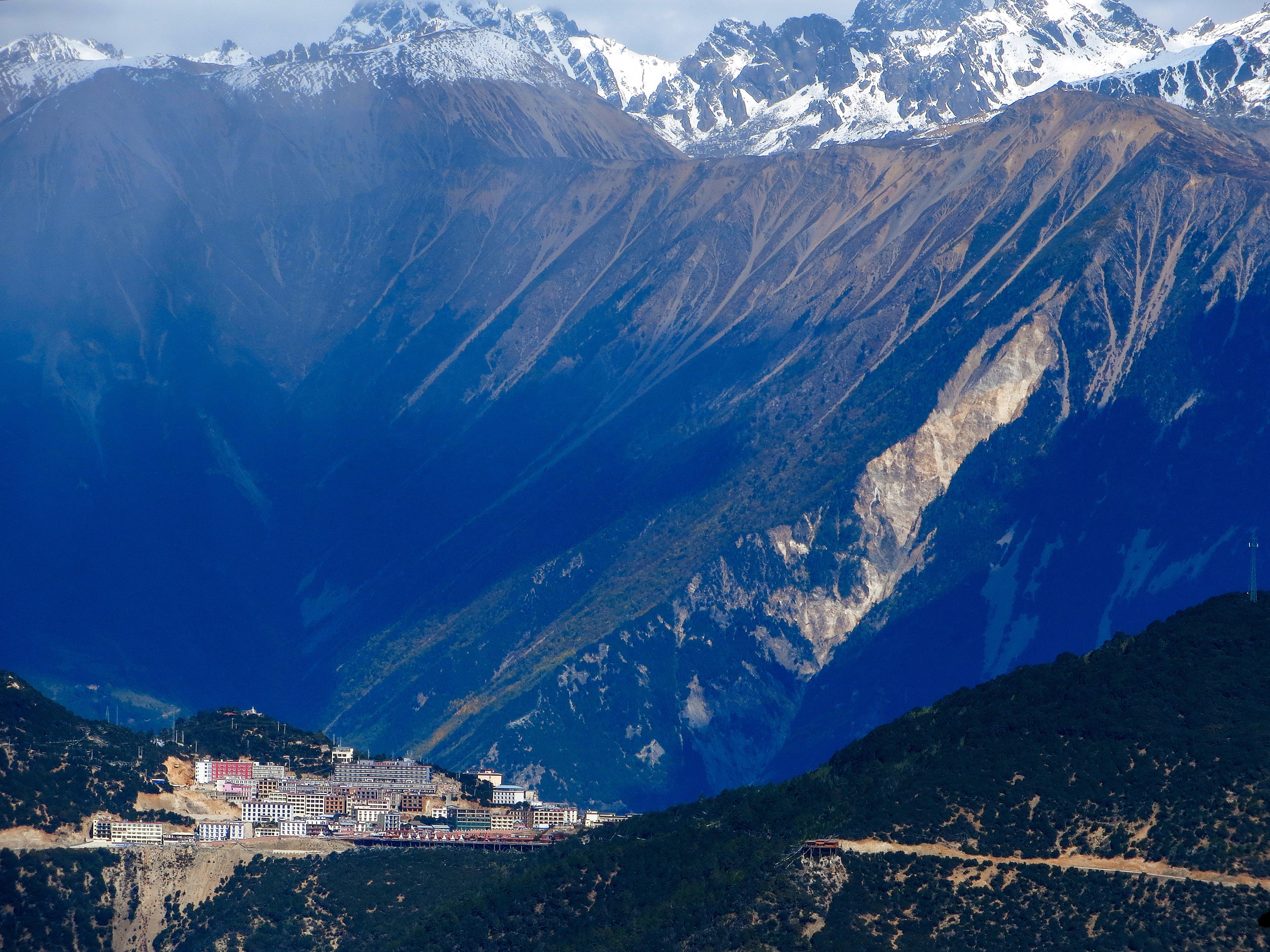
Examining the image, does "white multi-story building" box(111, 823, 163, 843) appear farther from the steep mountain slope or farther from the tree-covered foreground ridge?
the steep mountain slope

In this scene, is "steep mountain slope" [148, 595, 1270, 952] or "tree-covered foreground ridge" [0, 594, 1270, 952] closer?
"steep mountain slope" [148, 595, 1270, 952]

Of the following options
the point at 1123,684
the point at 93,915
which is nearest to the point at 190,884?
the point at 93,915

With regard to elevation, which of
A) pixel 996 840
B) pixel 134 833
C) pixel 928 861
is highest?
pixel 134 833

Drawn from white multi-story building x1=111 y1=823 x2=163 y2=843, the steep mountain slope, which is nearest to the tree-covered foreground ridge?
the steep mountain slope

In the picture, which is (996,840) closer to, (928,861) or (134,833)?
(928,861)

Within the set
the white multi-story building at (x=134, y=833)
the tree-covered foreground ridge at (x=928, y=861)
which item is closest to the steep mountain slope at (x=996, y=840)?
the tree-covered foreground ridge at (x=928, y=861)

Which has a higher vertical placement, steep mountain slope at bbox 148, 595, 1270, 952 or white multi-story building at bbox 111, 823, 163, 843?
white multi-story building at bbox 111, 823, 163, 843

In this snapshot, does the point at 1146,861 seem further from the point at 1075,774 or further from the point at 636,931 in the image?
the point at 636,931

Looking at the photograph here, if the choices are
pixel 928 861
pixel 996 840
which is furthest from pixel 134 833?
pixel 996 840
